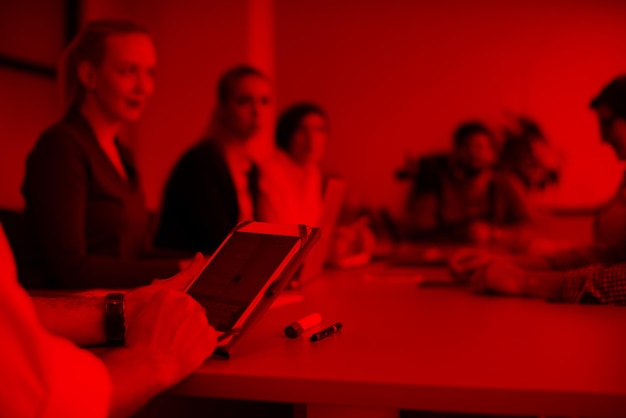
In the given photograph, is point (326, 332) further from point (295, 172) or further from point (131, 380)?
point (295, 172)

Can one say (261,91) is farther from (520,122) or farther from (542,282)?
(520,122)

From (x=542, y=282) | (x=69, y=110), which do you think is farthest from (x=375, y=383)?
(x=69, y=110)

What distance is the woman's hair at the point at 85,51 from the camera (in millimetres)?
1666

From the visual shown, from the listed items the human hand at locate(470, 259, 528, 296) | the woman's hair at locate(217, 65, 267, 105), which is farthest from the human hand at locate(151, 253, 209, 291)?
the woman's hair at locate(217, 65, 267, 105)

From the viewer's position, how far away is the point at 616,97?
1.48 m

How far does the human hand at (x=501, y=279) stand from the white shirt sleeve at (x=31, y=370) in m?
1.04

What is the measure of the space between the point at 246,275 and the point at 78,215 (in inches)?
27.2

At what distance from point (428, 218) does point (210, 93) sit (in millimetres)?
1524

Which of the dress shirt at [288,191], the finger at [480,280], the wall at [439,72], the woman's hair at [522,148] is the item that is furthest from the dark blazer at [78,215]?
the woman's hair at [522,148]

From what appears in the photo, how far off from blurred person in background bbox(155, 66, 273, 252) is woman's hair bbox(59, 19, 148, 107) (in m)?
0.53

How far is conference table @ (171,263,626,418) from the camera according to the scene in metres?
0.72

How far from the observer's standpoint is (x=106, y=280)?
1.40 metres

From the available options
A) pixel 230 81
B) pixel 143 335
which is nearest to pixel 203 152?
pixel 230 81

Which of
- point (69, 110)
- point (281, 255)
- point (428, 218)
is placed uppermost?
point (69, 110)
